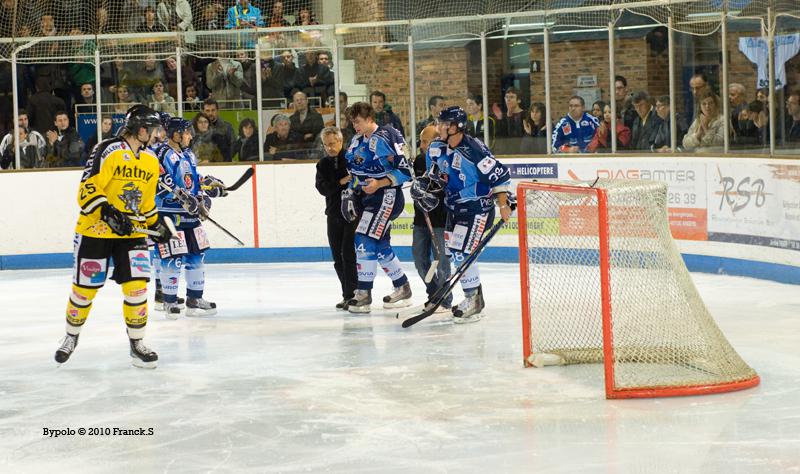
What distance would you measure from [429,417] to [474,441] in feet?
1.43

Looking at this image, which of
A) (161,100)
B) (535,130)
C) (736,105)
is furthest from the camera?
(161,100)

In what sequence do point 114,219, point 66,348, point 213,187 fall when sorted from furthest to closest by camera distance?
point 213,187 < point 66,348 < point 114,219

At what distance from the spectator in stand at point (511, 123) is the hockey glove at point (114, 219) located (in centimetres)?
557

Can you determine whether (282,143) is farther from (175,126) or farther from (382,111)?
(175,126)

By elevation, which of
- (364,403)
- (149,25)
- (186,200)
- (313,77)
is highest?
(149,25)

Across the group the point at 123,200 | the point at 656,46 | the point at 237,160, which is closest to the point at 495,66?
the point at 656,46

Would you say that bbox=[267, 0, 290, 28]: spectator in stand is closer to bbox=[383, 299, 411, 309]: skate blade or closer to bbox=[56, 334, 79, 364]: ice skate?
bbox=[383, 299, 411, 309]: skate blade

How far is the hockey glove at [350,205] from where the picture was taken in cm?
769

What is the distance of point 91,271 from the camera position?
586cm

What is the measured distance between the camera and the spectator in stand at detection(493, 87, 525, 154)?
10.8 m

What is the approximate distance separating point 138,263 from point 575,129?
541cm

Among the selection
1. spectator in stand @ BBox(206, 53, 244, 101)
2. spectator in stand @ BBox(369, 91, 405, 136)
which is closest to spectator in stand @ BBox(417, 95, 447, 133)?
spectator in stand @ BBox(369, 91, 405, 136)

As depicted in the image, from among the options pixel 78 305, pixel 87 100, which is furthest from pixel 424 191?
pixel 87 100

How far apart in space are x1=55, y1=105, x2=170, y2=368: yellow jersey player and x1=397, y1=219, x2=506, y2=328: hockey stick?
67.4 inches
